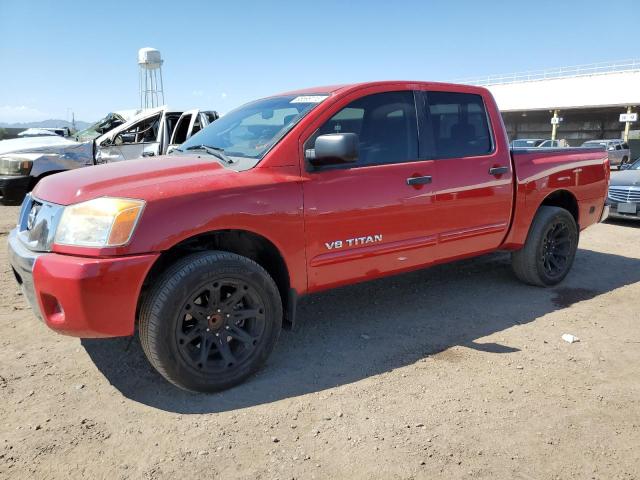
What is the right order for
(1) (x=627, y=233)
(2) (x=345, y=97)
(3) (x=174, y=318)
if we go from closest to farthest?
(3) (x=174, y=318) → (2) (x=345, y=97) → (1) (x=627, y=233)

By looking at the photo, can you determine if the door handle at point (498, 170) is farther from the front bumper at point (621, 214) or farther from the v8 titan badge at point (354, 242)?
the front bumper at point (621, 214)

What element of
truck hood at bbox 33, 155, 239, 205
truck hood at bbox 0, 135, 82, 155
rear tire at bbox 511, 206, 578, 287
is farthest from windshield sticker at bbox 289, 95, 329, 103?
truck hood at bbox 0, 135, 82, 155

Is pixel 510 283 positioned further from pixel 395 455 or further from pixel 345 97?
pixel 395 455

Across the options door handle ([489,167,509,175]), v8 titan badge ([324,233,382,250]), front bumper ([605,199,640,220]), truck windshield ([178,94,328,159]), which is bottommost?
front bumper ([605,199,640,220])

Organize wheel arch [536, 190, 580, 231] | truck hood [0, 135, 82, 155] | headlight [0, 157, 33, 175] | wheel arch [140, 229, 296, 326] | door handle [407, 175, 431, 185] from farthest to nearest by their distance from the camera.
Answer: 1. truck hood [0, 135, 82, 155]
2. headlight [0, 157, 33, 175]
3. wheel arch [536, 190, 580, 231]
4. door handle [407, 175, 431, 185]
5. wheel arch [140, 229, 296, 326]

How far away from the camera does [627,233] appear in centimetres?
803

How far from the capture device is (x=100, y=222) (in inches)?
104

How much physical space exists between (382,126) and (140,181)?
179 cm

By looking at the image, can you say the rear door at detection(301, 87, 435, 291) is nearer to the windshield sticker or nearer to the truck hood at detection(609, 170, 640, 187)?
the windshield sticker

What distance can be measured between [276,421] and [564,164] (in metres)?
3.84

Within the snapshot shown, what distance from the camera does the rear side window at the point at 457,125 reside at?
3.99 m

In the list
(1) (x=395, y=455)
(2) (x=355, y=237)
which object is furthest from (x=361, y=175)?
(1) (x=395, y=455)

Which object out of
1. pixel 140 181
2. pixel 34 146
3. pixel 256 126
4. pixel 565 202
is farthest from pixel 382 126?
pixel 34 146

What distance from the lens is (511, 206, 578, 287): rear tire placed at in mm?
4754
